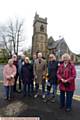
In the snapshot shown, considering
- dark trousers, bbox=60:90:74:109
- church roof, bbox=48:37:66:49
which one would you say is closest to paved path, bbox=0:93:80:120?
dark trousers, bbox=60:90:74:109

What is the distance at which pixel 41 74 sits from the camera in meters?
9.66

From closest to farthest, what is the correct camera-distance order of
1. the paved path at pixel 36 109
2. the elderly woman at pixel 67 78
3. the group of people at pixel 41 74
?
the paved path at pixel 36 109
the elderly woman at pixel 67 78
the group of people at pixel 41 74

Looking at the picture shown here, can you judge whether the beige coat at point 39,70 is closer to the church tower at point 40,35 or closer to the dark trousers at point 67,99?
the dark trousers at point 67,99

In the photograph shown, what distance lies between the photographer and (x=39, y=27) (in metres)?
88.1

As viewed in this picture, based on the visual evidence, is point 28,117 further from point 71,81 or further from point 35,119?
point 71,81

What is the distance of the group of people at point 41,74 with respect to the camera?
27.2 ft

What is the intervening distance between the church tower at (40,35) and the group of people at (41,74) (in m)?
73.7

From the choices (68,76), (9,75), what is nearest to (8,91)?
(9,75)

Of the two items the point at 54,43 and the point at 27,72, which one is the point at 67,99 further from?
the point at 54,43

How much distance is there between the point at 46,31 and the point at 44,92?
80254 millimetres

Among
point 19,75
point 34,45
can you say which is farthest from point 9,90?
point 34,45

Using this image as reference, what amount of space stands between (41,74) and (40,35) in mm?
77915

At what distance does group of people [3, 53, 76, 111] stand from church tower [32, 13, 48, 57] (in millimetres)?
73657

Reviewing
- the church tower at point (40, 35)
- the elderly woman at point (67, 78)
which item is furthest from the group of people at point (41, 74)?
the church tower at point (40, 35)
